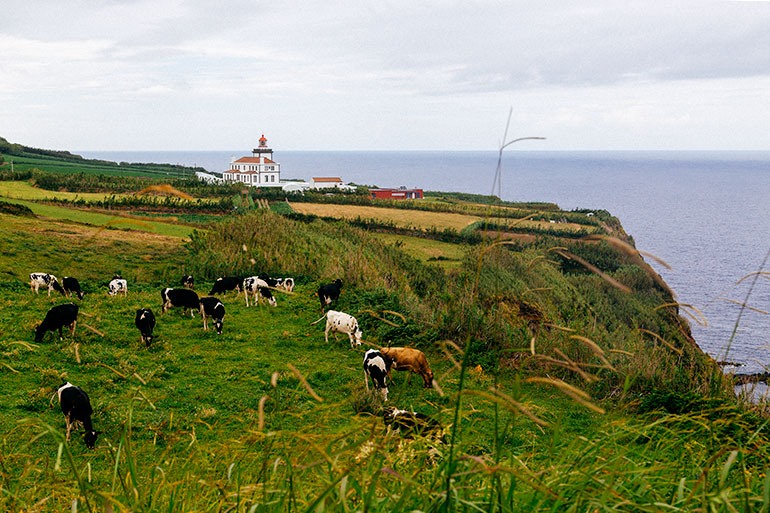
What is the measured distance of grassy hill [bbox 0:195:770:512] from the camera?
214cm

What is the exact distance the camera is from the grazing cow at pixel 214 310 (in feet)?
37.0

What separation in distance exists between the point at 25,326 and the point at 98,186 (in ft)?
99.4

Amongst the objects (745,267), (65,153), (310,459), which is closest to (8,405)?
(310,459)

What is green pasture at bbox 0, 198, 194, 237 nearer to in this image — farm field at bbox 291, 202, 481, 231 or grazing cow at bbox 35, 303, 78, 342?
grazing cow at bbox 35, 303, 78, 342

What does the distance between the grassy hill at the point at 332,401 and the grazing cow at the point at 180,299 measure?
1.14ft

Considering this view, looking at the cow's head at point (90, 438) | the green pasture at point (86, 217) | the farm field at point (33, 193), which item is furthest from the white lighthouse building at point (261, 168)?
the cow's head at point (90, 438)

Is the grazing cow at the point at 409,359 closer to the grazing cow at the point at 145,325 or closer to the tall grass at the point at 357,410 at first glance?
the tall grass at the point at 357,410

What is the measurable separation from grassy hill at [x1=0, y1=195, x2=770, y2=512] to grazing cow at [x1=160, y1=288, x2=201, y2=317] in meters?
0.35

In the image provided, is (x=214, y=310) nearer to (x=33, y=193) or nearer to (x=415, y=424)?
(x=415, y=424)

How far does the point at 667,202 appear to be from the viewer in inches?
5891

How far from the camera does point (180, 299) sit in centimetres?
1243

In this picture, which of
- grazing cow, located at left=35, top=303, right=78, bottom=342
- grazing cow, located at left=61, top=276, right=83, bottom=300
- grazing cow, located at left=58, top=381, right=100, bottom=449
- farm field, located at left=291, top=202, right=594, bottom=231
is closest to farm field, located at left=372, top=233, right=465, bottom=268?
farm field, located at left=291, top=202, right=594, bottom=231

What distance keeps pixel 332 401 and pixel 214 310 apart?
446cm

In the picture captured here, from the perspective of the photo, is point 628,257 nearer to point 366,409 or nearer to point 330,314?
point 366,409
